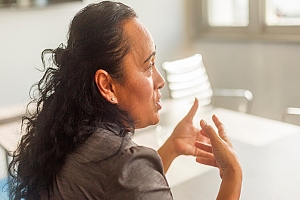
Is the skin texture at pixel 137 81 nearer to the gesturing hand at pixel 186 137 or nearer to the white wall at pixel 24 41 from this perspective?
the gesturing hand at pixel 186 137

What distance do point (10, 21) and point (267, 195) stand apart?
2.12 metres

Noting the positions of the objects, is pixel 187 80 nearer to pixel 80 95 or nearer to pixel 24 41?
pixel 24 41

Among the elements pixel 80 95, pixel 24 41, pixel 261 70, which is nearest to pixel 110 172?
pixel 80 95

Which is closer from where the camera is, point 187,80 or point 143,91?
point 143,91

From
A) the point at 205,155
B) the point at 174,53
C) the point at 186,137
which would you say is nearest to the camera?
the point at 205,155

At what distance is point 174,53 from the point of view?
3463 mm

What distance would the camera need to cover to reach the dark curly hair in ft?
2.73

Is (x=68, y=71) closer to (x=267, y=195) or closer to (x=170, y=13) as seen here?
(x=267, y=195)

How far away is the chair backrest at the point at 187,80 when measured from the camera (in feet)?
8.75

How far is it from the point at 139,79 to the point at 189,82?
1.88 metres

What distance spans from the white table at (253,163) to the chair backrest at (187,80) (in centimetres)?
75

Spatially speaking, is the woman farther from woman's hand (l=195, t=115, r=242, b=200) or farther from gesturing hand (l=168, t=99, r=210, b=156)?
gesturing hand (l=168, t=99, r=210, b=156)

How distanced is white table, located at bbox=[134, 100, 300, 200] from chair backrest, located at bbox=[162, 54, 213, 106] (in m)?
0.75

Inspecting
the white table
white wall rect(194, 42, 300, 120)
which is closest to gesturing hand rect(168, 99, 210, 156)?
the white table
